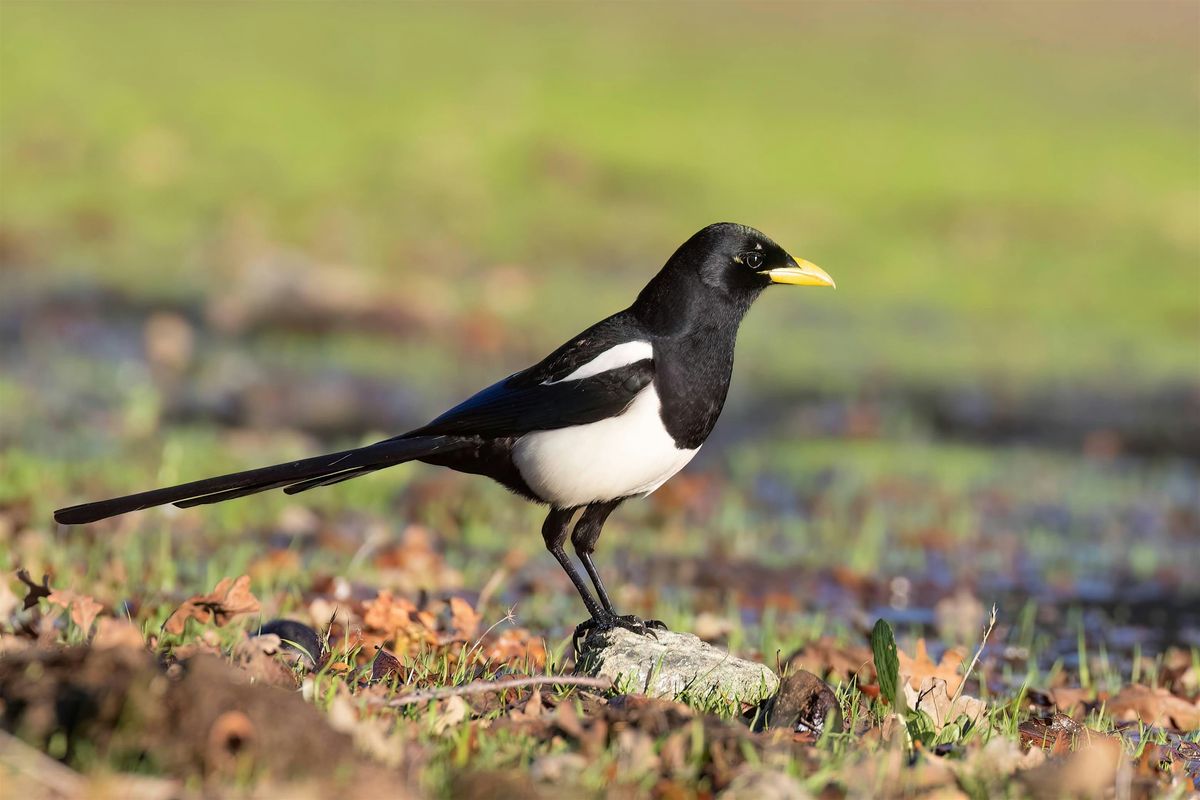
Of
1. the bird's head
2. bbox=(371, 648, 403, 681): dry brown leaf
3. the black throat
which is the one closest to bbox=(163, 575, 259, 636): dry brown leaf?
bbox=(371, 648, 403, 681): dry brown leaf

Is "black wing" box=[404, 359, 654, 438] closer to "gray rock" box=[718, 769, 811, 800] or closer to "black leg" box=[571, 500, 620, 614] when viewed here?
"black leg" box=[571, 500, 620, 614]

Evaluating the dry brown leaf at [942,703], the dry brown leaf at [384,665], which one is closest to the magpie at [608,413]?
the dry brown leaf at [384,665]

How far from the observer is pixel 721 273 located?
15.6 feet

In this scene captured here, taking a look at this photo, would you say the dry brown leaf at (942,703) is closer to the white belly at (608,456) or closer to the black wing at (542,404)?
the white belly at (608,456)

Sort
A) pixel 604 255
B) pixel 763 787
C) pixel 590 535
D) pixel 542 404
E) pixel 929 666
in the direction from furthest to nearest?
1. pixel 604 255
2. pixel 590 535
3. pixel 929 666
4. pixel 542 404
5. pixel 763 787

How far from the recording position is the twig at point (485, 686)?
11.2ft

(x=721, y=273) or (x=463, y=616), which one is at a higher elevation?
(x=721, y=273)

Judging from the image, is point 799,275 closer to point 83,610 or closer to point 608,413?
point 608,413

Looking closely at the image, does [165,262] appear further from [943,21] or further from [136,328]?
[943,21]

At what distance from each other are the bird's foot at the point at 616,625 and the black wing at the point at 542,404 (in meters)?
0.56

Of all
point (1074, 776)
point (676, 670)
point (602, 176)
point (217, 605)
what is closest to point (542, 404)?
point (676, 670)

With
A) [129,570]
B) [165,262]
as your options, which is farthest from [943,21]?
[129,570]

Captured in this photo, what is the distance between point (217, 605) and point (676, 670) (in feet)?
4.05

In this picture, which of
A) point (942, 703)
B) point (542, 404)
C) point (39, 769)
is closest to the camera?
point (39, 769)
